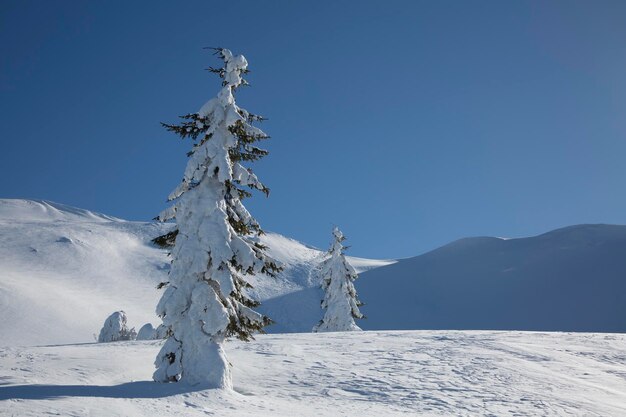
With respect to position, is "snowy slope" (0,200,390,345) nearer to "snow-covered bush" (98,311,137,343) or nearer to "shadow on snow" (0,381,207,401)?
"snow-covered bush" (98,311,137,343)

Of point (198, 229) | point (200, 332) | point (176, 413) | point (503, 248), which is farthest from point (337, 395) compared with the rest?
point (503, 248)

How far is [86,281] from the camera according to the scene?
124750mm

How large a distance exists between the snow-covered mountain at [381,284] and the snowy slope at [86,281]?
28cm

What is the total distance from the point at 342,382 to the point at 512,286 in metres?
134

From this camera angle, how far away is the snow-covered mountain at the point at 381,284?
101500 mm

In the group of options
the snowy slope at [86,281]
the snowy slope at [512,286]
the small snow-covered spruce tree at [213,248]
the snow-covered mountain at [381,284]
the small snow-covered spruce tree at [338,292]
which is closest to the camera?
the small snow-covered spruce tree at [213,248]

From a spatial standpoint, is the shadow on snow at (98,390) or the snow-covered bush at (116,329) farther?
the snow-covered bush at (116,329)

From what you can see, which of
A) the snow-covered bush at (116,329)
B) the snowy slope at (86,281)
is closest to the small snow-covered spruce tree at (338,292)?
the snow-covered bush at (116,329)

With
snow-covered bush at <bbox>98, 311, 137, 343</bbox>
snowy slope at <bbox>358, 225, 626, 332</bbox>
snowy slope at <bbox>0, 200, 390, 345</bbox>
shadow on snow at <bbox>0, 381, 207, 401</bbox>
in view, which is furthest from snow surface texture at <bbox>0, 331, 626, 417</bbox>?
snowy slope at <bbox>358, 225, 626, 332</bbox>

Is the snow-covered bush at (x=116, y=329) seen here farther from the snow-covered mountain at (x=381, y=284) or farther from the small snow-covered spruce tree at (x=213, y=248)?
the snow-covered mountain at (x=381, y=284)

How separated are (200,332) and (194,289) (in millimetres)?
1255

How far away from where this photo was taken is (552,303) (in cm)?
12044

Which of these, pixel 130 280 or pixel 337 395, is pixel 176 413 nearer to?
pixel 337 395

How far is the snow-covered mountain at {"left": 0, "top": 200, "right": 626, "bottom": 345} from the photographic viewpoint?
10150 centimetres
